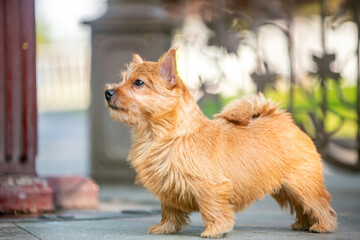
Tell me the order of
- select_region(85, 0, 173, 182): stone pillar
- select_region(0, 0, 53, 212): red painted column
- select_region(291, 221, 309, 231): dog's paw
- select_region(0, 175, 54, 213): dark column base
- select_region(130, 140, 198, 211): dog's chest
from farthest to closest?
select_region(85, 0, 173, 182): stone pillar → select_region(0, 0, 53, 212): red painted column → select_region(0, 175, 54, 213): dark column base → select_region(291, 221, 309, 231): dog's paw → select_region(130, 140, 198, 211): dog's chest

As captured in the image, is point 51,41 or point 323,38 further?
point 51,41

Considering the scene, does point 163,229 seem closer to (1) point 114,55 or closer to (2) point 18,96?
(2) point 18,96

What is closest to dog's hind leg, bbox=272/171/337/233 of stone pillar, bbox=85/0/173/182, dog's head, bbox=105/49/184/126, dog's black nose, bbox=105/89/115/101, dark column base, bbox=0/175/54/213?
dog's head, bbox=105/49/184/126

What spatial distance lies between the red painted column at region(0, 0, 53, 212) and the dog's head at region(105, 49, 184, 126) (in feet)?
6.50

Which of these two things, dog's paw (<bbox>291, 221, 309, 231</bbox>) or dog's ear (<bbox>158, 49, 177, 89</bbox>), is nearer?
dog's ear (<bbox>158, 49, 177, 89</bbox>)

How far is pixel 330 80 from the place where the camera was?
27.8 ft

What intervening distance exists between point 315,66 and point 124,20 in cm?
246

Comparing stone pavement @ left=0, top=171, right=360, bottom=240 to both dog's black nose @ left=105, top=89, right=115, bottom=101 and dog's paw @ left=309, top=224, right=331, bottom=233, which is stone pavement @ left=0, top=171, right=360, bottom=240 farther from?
dog's black nose @ left=105, top=89, right=115, bottom=101

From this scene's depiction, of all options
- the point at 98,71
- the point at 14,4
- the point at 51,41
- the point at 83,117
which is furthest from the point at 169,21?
the point at 51,41

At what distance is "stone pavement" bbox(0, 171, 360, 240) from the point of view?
4.60 m

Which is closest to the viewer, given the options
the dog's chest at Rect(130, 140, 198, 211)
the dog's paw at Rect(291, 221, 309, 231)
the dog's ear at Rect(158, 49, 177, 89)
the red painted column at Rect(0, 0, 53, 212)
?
the dog's chest at Rect(130, 140, 198, 211)

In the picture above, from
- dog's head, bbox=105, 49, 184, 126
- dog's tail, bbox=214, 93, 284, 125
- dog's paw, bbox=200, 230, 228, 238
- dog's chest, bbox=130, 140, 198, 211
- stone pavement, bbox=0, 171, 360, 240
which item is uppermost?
dog's head, bbox=105, 49, 184, 126

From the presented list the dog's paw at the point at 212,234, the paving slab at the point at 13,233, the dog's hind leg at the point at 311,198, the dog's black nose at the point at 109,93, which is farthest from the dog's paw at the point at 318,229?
the paving slab at the point at 13,233

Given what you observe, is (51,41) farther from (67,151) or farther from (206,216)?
(206,216)
